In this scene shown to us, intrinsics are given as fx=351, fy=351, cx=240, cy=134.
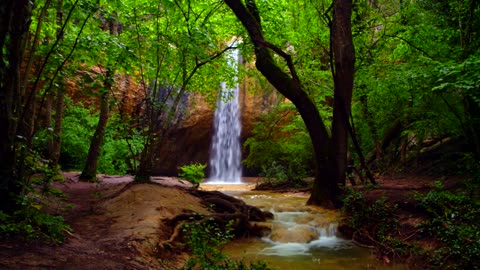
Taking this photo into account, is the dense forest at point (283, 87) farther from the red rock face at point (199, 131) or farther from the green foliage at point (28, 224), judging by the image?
the red rock face at point (199, 131)

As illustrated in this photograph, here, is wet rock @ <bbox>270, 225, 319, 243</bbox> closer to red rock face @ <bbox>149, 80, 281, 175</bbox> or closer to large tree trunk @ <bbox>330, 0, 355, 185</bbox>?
large tree trunk @ <bbox>330, 0, 355, 185</bbox>

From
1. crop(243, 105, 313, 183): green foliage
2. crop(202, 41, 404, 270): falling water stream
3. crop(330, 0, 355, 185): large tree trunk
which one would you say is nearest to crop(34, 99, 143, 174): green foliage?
crop(243, 105, 313, 183): green foliage

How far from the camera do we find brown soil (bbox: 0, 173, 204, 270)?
350cm

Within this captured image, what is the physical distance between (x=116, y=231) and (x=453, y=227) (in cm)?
520

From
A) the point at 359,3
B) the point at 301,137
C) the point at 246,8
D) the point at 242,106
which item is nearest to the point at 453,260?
the point at 246,8

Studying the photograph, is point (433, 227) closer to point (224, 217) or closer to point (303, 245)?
point (303, 245)

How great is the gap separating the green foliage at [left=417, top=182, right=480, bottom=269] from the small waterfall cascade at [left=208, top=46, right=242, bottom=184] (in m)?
18.0

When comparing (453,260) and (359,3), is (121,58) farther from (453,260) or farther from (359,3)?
Answer: (359,3)


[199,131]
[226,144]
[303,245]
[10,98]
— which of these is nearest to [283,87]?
[303,245]

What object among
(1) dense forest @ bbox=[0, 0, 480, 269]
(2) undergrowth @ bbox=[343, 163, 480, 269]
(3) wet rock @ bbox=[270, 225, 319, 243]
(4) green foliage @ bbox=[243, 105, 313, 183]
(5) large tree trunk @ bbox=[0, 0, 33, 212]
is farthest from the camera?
(4) green foliage @ bbox=[243, 105, 313, 183]

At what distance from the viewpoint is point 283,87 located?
9211 mm

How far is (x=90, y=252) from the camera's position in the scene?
408 centimetres

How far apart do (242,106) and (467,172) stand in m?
17.1

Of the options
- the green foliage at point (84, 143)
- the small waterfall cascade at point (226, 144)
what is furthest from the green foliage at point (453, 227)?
the small waterfall cascade at point (226, 144)
